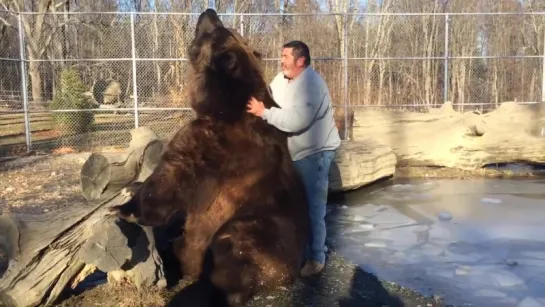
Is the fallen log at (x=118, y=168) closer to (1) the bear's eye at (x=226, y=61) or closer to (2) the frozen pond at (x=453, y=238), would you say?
(1) the bear's eye at (x=226, y=61)

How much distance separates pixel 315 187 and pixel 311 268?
25.5 inches

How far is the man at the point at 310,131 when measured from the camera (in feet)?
12.9

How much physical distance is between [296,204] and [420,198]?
413cm

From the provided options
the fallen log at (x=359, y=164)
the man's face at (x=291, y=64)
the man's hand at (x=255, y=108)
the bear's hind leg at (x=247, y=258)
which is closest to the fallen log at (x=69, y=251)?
the bear's hind leg at (x=247, y=258)

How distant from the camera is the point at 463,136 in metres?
8.95

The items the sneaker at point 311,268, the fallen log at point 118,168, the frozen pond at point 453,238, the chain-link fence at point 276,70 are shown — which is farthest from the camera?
the chain-link fence at point 276,70

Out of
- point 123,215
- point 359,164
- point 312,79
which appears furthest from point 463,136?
point 123,215

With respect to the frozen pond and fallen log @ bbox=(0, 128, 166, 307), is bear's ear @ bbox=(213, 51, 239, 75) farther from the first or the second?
the frozen pond

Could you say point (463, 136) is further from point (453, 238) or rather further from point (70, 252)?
point (70, 252)

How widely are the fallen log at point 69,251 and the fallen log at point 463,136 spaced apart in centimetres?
634

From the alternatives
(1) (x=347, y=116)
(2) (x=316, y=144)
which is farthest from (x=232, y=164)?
(1) (x=347, y=116)

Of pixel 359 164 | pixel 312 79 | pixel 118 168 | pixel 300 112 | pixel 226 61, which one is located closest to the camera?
pixel 226 61

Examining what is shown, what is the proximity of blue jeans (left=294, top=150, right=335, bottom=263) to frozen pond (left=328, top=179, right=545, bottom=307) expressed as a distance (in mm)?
642

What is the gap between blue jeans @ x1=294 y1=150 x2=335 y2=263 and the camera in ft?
13.5
